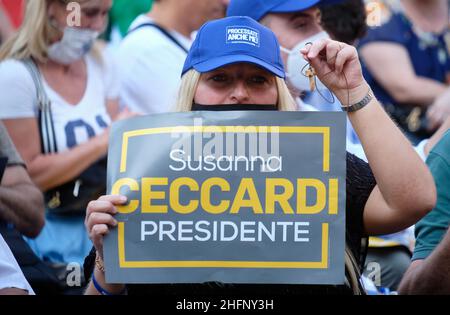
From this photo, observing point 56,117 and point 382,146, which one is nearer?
point 382,146

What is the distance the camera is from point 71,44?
4738mm

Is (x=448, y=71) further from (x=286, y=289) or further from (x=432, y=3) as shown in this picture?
(x=286, y=289)

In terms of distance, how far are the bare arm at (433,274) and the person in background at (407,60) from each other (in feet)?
9.23

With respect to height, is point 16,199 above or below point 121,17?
below

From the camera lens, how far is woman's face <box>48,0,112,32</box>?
14.6ft

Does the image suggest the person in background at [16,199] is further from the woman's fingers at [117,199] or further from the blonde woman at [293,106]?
the woman's fingers at [117,199]

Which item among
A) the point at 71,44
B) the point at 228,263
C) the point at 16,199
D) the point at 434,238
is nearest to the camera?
the point at 228,263

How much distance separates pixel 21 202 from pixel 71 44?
3.32 feet

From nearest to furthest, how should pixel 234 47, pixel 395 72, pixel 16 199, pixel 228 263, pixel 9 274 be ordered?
pixel 228 263, pixel 9 274, pixel 234 47, pixel 16 199, pixel 395 72

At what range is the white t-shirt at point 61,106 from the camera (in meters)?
4.53

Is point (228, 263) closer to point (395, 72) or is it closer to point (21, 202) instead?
point (21, 202)

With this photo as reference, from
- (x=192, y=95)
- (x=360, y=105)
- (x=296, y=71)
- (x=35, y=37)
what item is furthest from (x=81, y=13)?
(x=360, y=105)
